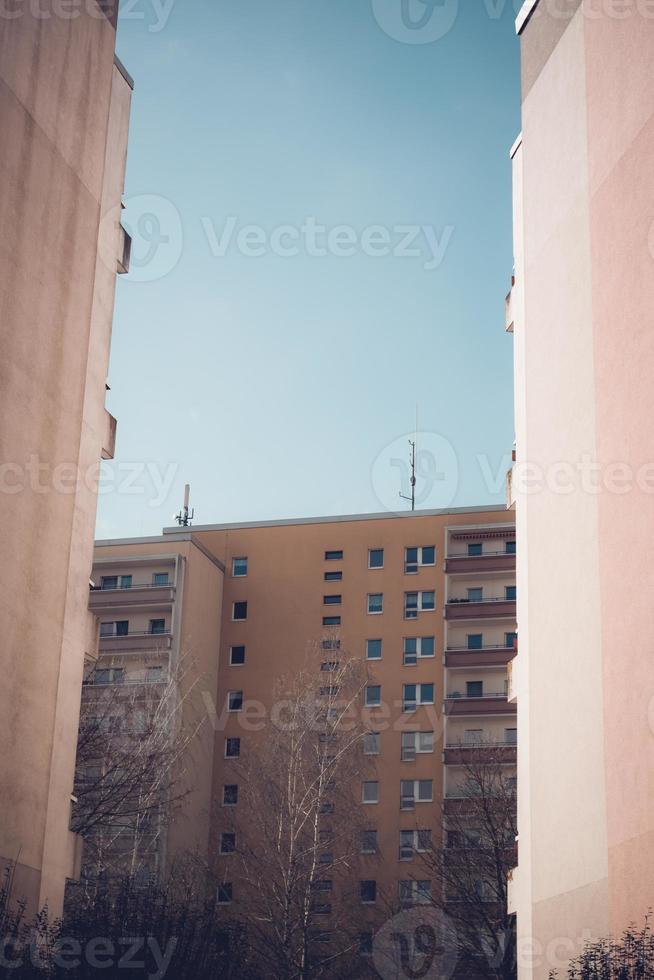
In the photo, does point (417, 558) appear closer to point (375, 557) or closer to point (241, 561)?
point (375, 557)

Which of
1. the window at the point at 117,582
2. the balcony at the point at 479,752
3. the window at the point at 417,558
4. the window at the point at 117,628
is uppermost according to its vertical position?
the window at the point at 417,558

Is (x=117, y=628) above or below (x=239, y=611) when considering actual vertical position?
below

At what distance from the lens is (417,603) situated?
6091 centimetres

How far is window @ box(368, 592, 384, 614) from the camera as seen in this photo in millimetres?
61406

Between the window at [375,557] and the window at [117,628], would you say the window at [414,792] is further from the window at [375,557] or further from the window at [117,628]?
the window at [117,628]

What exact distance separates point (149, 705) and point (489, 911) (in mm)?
13078

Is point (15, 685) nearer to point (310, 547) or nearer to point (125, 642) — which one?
point (125, 642)

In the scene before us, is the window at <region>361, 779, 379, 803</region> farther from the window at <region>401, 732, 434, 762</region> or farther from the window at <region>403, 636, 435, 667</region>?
the window at <region>403, 636, 435, 667</region>

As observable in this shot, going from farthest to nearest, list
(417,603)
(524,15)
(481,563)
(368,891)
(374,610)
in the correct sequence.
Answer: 1. (374,610)
2. (417,603)
3. (481,563)
4. (368,891)
5. (524,15)

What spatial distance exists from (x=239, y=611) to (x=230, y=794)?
29.5 ft

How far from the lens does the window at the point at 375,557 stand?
204 ft

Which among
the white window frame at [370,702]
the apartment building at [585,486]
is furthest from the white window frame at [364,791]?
the apartment building at [585,486]

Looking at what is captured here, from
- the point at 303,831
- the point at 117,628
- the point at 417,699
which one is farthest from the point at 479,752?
the point at 117,628

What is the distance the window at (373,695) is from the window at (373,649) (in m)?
1.37
